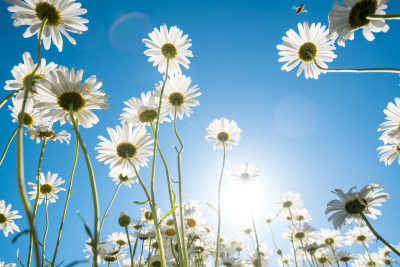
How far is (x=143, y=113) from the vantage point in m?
2.44

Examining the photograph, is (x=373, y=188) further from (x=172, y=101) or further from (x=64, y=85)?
(x=64, y=85)

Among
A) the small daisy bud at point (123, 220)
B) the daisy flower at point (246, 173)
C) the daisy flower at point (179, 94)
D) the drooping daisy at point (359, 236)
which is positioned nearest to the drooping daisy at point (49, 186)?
the small daisy bud at point (123, 220)

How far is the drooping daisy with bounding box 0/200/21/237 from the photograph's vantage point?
11.5 feet

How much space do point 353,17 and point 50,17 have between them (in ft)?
7.09

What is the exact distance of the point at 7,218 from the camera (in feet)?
11.8

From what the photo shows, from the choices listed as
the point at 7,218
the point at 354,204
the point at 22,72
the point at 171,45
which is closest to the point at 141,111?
the point at 171,45

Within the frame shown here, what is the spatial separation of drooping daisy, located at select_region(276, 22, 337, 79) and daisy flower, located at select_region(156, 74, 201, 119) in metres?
1.11

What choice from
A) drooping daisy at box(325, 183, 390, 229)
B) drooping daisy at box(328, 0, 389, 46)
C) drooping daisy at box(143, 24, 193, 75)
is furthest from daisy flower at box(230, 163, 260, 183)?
drooping daisy at box(328, 0, 389, 46)

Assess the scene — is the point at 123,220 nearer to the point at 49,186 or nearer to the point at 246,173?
the point at 49,186

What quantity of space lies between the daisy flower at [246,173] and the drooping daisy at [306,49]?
243 cm

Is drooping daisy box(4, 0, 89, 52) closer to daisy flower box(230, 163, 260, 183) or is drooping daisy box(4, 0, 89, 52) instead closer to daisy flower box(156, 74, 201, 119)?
daisy flower box(156, 74, 201, 119)

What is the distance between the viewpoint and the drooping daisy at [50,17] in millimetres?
1633

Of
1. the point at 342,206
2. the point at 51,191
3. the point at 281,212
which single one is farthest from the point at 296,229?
the point at 51,191

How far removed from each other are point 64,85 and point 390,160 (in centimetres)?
336
